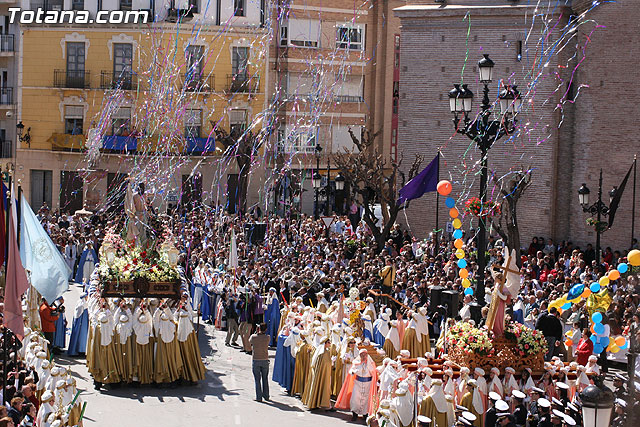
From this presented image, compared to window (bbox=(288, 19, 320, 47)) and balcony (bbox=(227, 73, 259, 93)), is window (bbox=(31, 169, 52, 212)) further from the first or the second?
window (bbox=(288, 19, 320, 47))

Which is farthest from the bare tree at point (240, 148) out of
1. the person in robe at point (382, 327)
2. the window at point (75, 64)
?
the person in robe at point (382, 327)

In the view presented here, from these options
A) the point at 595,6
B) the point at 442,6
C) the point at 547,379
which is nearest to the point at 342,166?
the point at 442,6

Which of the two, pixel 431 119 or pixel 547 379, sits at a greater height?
pixel 431 119

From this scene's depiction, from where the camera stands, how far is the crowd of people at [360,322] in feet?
51.9

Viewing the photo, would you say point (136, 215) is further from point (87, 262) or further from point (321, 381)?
point (87, 262)

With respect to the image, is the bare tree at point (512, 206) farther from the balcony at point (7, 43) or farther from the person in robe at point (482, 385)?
the balcony at point (7, 43)

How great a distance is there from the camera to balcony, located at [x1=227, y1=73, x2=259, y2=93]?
46.1 meters

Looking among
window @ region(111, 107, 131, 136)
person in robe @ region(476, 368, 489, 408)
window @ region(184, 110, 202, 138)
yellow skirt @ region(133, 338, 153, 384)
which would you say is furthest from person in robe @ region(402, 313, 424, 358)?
window @ region(111, 107, 131, 136)

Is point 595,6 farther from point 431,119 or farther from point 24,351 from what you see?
point 24,351

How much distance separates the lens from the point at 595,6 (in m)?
31.1

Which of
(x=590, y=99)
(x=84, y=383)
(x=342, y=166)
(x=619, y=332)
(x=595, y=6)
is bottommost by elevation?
(x=84, y=383)

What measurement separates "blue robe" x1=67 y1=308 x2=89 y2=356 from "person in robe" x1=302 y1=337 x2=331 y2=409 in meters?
5.60

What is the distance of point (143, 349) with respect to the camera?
748 inches

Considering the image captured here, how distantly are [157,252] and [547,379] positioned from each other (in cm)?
811
